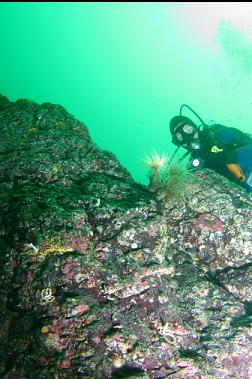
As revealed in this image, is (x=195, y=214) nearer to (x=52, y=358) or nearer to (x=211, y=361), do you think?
(x=211, y=361)

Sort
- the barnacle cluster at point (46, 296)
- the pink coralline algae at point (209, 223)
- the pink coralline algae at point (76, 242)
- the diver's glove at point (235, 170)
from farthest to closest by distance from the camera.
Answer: the diver's glove at point (235, 170) < the pink coralline algae at point (209, 223) < the pink coralline algae at point (76, 242) < the barnacle cluster at point (46, 296)

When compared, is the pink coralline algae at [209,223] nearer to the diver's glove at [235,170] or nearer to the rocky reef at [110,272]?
the rocky reef at [110,272]

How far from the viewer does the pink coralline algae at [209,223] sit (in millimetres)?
5843

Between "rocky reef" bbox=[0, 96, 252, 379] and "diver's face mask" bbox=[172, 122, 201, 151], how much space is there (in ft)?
4.34

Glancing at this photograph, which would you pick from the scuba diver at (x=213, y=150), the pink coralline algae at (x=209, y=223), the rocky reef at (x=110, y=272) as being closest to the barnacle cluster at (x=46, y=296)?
the rocky reef at (x=110, y=272)

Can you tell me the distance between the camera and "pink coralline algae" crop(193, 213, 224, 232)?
5.84m

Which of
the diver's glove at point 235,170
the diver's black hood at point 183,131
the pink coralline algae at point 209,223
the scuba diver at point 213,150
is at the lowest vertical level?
the pink coralline algae at point 209,223

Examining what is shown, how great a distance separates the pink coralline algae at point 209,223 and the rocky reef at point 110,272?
0.02 meters

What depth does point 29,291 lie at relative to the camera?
12.2ft

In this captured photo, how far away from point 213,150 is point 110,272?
163 inches

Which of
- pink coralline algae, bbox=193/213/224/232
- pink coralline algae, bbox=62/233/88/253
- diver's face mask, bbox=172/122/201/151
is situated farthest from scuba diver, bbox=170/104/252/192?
pink coralline algae, bbox=62/233/88/253

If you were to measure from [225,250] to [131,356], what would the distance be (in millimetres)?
2880

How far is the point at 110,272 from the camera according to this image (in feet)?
13.6

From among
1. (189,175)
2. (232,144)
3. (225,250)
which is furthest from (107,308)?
(232,144)
